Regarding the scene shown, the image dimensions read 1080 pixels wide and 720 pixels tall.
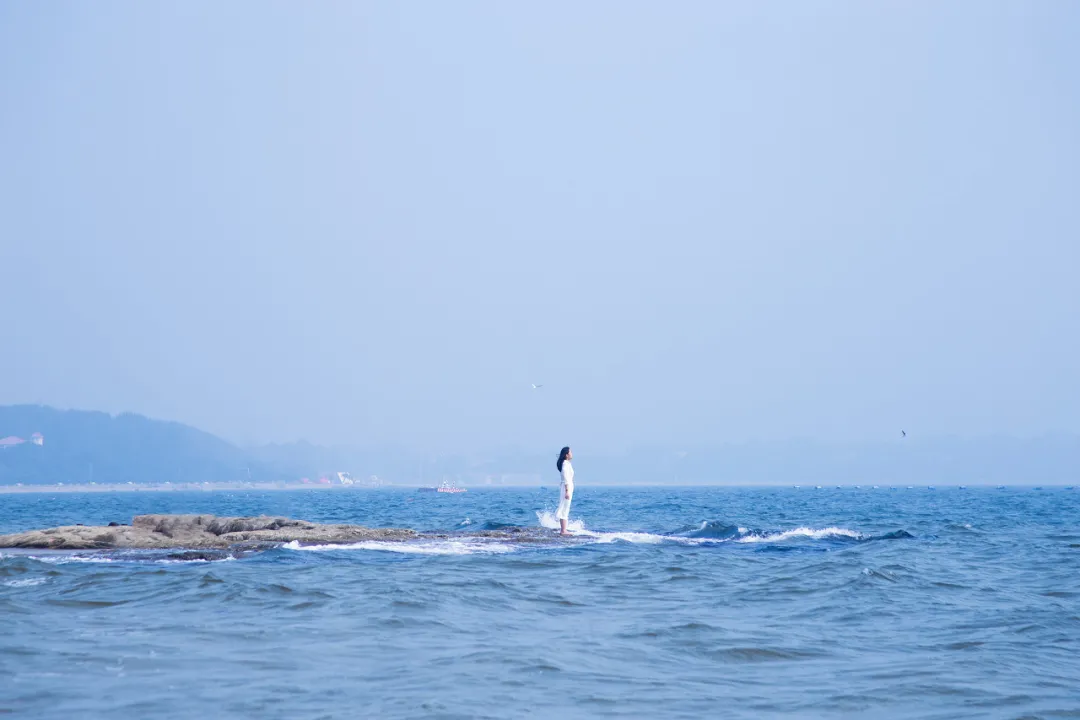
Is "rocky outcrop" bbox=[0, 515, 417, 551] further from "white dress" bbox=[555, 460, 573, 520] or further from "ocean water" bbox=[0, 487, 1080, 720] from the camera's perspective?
"white dress" bbox=[555, 460, 573, 520]

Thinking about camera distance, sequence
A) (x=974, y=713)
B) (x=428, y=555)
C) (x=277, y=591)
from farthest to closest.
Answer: (x=428, y=555)
(x=277, y=591)
(x=974, y=713)

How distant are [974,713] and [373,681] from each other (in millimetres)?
6483

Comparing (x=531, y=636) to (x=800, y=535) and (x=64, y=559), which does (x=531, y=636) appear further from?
(x=800, y=535)

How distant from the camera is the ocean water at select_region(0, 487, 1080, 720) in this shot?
10820 millimetres

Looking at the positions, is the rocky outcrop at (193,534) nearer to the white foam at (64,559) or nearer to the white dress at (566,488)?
the white foam at (64,559)

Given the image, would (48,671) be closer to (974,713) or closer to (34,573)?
(34,573)

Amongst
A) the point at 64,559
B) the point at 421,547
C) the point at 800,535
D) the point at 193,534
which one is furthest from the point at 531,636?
the point at 800,535

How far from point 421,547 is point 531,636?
1116 centimetres

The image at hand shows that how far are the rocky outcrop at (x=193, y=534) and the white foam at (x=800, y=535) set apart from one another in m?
10.3

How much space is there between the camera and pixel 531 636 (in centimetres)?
1431

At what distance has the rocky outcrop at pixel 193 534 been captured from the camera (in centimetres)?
2478

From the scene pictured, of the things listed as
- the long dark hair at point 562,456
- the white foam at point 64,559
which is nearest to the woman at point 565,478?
the long dark hair at point 562,456

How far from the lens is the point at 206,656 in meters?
12.6

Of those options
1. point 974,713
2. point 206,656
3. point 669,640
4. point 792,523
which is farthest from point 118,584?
point 792,523
